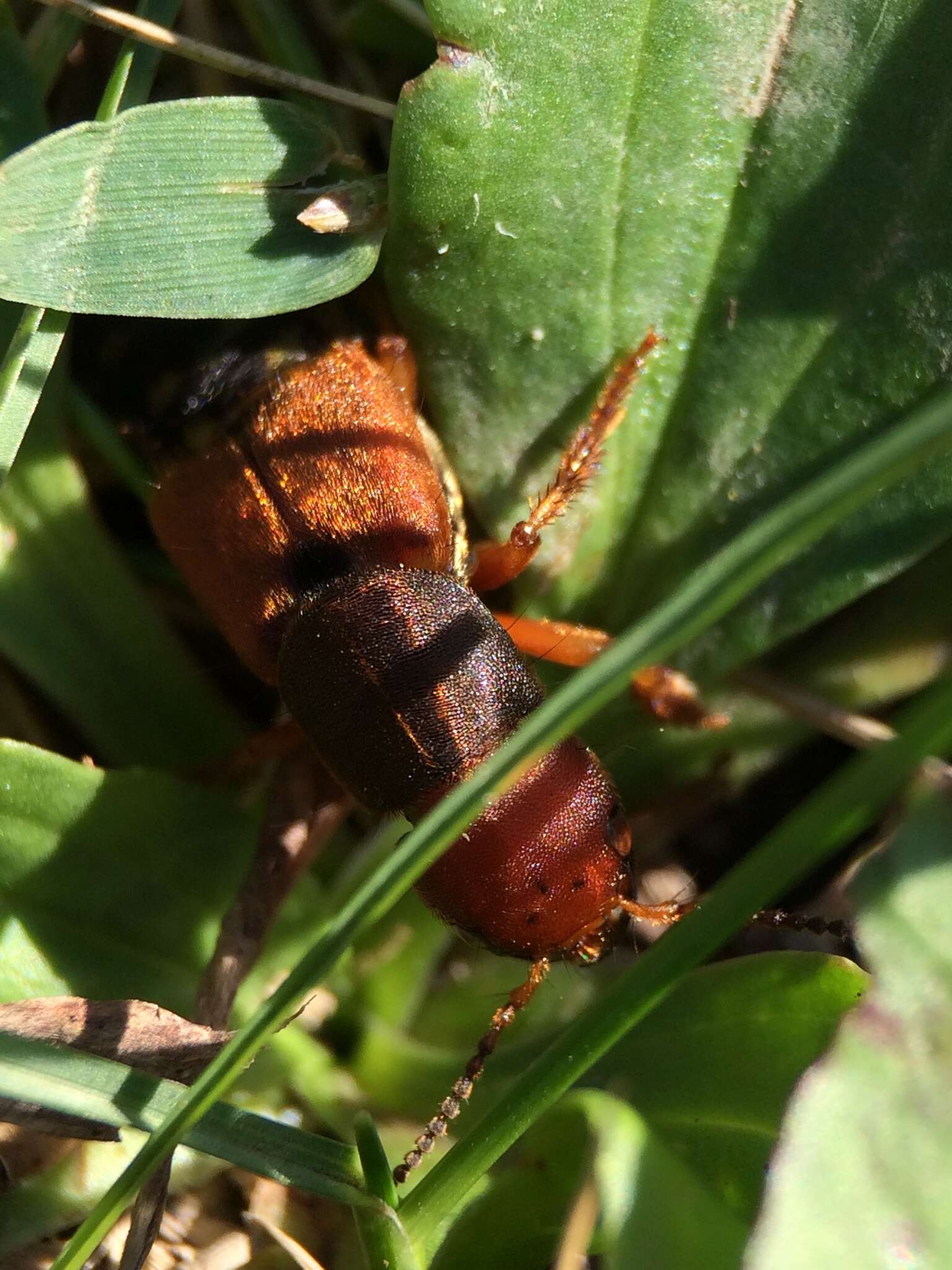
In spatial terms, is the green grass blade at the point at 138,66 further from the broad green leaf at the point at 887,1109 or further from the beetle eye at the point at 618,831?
the broad green leaf at the point at 887,1109

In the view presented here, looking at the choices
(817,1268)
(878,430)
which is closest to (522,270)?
(878,430)

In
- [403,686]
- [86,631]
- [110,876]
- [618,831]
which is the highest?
[403,686]

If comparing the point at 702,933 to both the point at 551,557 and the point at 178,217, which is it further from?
the point at 178,217

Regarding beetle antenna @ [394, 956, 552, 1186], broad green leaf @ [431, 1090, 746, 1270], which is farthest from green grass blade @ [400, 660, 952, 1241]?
beetle antenna @ [394, 956, 552, 1186]

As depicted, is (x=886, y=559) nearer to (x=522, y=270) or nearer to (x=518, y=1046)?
(x=522, y=270)

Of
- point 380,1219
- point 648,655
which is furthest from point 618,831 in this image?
point 648,655

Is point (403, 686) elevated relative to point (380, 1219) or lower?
elevated
